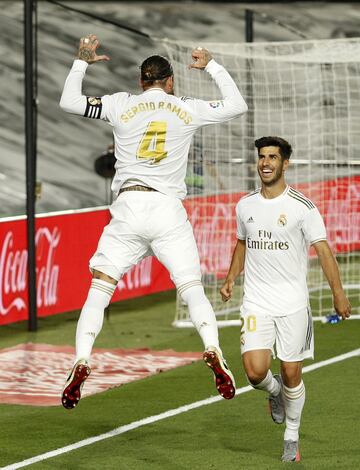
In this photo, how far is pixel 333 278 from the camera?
884 centimetres

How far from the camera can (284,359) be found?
9062 millimetres

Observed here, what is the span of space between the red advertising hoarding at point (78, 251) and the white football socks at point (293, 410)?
634 centimetres

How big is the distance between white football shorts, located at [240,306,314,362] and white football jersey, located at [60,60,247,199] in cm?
102

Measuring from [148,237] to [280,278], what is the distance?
35.7 inches

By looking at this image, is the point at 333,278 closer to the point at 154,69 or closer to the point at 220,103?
the point at 220,103

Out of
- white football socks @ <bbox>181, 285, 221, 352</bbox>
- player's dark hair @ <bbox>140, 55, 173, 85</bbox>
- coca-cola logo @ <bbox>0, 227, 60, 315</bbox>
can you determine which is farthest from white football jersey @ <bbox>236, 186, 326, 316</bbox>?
coca-cola logo @ <bbox>0, 227, 60, 315</bbox>

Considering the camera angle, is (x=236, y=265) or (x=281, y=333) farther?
(x=236, y=265)

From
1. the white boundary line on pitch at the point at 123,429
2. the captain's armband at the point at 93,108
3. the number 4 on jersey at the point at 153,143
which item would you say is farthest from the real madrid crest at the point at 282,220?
the white boundary line on pitch at the point at 123,429

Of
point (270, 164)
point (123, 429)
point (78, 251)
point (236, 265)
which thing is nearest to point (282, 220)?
point (270, 164)

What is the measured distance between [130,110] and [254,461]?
2.38 meters

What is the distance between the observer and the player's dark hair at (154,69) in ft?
30.4

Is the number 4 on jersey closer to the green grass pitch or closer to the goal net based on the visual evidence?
the green grass pitch

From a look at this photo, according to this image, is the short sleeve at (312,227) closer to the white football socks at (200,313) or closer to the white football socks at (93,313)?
the white football socks at (200,313)

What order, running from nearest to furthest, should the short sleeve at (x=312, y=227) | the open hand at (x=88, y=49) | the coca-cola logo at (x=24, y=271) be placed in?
the short sleeve at (x=312, y=227) < the open hand at (x=88, y=49) < the coca-cola logo at (x=24, y=271)
